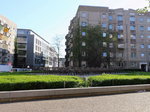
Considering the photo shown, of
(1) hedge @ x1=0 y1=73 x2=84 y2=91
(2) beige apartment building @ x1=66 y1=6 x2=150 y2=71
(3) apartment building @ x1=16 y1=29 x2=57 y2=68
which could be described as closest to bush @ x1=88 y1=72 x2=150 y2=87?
(1) hedge @ x1=0 y1=73 x2=84 y2=91

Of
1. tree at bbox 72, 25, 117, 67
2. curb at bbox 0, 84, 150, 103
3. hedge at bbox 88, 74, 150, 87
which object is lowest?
curb at bbox 0, 84, 150, 103

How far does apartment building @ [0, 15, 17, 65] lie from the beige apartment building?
2407 centimetres

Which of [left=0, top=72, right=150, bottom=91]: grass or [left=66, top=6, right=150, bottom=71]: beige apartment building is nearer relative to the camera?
[left=0, top=72, right=150, bottom=91]: grass

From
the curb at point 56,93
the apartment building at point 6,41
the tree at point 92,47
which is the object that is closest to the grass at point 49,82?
the curb at point 56,93

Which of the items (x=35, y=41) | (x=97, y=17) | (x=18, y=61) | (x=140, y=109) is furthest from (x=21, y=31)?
(x=140, y=109)

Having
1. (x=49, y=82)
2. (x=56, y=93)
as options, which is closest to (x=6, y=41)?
(x=49, y=82)

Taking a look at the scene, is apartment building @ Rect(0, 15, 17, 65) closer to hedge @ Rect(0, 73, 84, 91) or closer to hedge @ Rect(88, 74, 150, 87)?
hedge @ Rect(0, 73, 84, 91)

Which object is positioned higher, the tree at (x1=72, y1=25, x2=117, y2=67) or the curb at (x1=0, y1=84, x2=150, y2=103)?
the tree at (x1=72, y1=25, x2=117, y2=67)

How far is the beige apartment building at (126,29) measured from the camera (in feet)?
135

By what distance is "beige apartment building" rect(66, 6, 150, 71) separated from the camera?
41031 mm

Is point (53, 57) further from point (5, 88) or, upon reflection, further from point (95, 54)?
point (5, 88)

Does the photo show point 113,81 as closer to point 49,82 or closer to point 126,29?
point 49,82

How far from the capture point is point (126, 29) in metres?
42.8

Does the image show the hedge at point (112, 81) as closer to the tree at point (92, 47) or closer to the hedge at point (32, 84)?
the hedge at point (32, 84)
